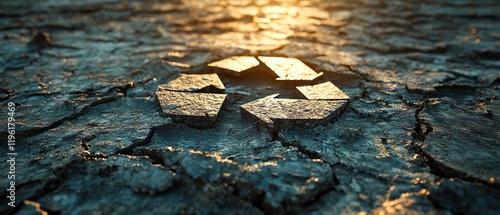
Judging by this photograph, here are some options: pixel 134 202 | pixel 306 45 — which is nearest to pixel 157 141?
pixel 134 202

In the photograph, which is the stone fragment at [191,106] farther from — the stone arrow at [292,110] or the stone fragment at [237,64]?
the stone fragment at [237,64]

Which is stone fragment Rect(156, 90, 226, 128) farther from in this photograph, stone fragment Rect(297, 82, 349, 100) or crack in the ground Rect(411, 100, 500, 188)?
crack in the ground Rect(411, 100, 500, 188)

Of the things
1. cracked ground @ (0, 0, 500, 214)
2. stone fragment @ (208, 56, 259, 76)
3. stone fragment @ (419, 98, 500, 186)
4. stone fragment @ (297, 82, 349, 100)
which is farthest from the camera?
stone fragment @ (208, 56, 259, 76)

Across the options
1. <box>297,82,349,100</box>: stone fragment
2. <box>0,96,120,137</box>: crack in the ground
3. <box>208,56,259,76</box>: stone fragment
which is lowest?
<box>0,96,120,137</box>: crack in the ground

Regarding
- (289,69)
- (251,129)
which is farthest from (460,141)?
(289,69)

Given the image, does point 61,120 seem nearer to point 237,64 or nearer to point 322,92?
point 237,64

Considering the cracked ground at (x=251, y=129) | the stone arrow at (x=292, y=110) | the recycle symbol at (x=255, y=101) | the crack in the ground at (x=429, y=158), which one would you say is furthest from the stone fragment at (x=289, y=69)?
the crack in the ground at (x=429, y=158)

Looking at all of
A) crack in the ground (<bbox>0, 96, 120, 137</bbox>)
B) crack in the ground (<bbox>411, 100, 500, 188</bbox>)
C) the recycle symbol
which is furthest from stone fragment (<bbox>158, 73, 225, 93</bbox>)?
crack in the ground (<bbox>411, 100, 500, 188</bbox>)
